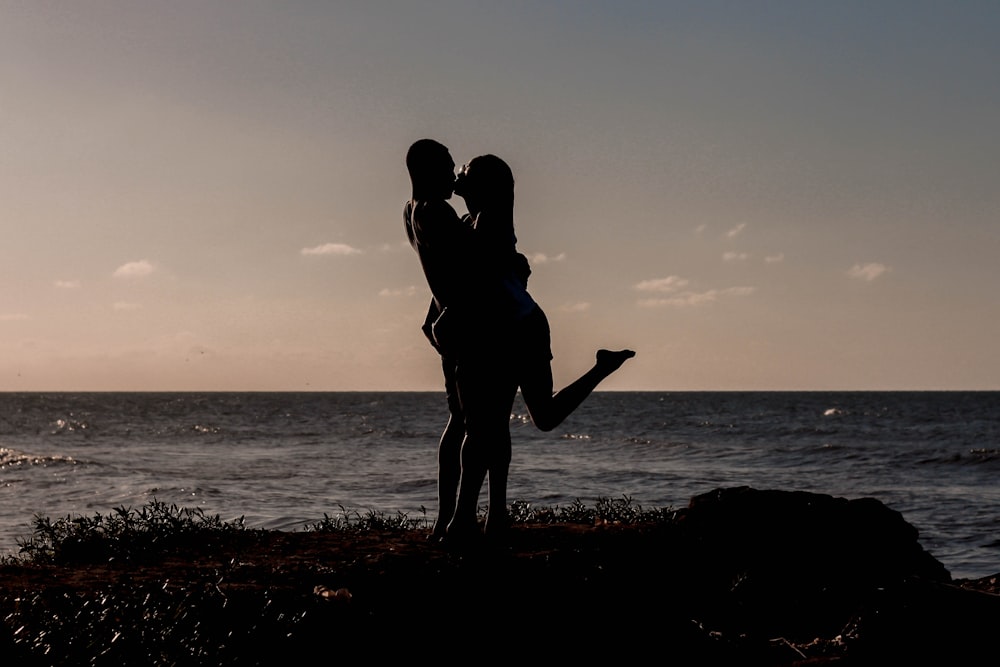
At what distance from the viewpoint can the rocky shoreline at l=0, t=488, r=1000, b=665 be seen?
193 inches

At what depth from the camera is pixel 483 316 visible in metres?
6.16

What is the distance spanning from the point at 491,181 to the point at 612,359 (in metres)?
1.32

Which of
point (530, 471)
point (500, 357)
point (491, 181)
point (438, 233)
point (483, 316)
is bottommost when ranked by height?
point (530, 471)

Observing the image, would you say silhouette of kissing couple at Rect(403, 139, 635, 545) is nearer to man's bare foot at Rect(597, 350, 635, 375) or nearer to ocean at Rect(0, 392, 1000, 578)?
man's bare foot at Rect(597, 350, 635, 375)

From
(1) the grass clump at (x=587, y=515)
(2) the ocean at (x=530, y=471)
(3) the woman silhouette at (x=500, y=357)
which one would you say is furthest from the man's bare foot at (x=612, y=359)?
(2) the ocean at (x=530, y=471)

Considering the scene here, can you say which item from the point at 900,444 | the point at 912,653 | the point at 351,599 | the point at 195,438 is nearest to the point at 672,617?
the point at 912,653

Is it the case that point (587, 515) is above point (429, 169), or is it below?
below

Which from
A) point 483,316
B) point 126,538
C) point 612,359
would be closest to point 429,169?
point 483,316

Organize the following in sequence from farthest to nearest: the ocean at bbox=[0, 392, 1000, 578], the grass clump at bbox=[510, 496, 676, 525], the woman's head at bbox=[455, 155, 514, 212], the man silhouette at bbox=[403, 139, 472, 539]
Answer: the ocean at bbox=[0, 392, 1000, 578], the grass clump at bbox=[510, 496, 676, 525], the woman's head at bbox=[455, 155, 514, 212], the man silhouette at bbox=[403, 139, 472, 539]

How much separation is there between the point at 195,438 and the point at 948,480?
37.0 m

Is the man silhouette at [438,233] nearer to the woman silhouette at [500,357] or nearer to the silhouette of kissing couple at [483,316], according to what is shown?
the silhouette of kissing couple at [483,316]

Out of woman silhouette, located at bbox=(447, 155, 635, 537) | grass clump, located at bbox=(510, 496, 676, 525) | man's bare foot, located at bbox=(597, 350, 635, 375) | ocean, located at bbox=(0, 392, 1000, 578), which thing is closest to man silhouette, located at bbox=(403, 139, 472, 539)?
woman silhouette, located at bbox=(447, 155, 635, 537)

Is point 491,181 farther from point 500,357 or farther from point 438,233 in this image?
point 500,357

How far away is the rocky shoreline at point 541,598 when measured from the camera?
16.1 ft
